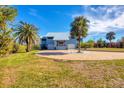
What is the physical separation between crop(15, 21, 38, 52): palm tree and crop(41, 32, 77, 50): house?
283 inches

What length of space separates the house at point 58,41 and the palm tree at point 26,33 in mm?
7189

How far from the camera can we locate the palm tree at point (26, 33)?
22.4 meters

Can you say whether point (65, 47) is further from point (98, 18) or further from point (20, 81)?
point (20, 81)

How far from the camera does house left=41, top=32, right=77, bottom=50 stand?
3021cm

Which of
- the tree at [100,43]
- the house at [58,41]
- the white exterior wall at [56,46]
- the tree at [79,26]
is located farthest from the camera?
the tree at [100,43]

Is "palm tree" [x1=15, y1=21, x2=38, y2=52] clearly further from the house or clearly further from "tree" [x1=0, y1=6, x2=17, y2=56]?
"tree" [x1=0, y1=6, x2=17, y2=56]

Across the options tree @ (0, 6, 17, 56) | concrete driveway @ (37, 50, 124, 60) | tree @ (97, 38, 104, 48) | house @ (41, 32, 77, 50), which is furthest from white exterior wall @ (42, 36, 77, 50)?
tree @ (0, 6, 17, 56)

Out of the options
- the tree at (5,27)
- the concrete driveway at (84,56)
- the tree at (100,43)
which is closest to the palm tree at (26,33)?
the concrete driveway at (84,56)

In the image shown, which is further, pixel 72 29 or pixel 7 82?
pixel 72 29

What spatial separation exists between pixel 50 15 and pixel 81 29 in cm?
769

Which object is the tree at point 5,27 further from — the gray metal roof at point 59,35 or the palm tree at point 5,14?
the gray metal roof at point 59,35
